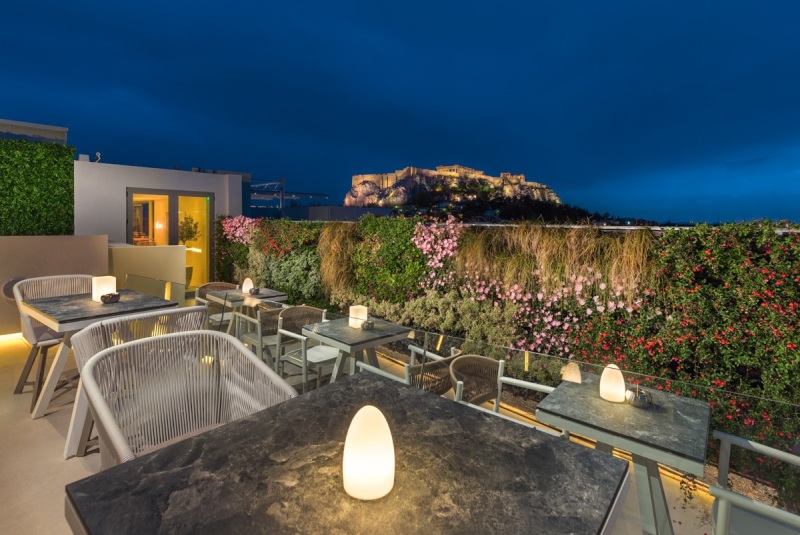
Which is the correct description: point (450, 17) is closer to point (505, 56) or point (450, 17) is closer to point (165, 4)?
point (505, 56)

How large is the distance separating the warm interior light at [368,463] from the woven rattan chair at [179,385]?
925mm

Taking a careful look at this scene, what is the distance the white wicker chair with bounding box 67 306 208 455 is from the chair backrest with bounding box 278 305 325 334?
84 cm

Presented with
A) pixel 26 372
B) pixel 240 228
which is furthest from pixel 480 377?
pixel 240 228

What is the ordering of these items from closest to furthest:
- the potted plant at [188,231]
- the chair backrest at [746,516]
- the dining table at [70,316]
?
the chair backrest at [746,516]
the dining table at [70,316]
the potted plant at [188,231]

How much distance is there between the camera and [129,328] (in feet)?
9.04

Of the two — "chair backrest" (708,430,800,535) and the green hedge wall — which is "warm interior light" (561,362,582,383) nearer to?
"chair backrest" (708,430,800,535)

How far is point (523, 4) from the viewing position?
21.3 metres

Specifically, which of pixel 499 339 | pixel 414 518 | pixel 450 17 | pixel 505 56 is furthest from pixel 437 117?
pixel 414 518

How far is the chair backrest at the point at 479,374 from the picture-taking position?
2.73 m

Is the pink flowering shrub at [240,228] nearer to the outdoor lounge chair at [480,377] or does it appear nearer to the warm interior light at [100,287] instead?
the warm interior light at [100,287]

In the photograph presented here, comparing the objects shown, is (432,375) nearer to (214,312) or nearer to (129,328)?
(129,328)

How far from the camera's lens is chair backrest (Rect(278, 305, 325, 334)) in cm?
388

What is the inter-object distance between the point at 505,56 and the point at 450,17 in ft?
30.9

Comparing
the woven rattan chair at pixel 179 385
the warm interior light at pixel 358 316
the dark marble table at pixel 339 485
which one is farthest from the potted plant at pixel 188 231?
the dark marble table at pixel 339 485
